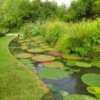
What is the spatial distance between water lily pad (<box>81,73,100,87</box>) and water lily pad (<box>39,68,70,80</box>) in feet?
1.90

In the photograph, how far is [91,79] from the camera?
5.62 metres

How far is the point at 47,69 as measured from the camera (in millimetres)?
6480

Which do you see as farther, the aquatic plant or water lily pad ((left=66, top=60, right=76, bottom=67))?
water lily pad ((left=66, top=60, right=76, bottom=67))

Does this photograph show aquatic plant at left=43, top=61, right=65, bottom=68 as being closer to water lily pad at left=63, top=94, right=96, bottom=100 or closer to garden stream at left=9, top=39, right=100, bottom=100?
garden stream at left=9, top=39, right=100, bottom=100

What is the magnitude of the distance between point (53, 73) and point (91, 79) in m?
1.19

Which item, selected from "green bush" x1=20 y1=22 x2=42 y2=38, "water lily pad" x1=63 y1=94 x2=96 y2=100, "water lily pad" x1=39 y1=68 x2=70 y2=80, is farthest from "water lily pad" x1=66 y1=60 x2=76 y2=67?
"green bush" x1=20 y1=22 x2=42 y2=38

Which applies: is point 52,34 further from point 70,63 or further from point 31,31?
point 31,31

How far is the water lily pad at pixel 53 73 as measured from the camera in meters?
5.83

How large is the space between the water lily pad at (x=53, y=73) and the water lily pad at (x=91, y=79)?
579 millimetres

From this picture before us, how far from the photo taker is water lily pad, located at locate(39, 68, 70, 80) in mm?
5832

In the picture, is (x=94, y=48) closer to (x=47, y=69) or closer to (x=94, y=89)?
(x=47, y=69)

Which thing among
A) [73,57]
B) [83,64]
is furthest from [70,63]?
[73,57]

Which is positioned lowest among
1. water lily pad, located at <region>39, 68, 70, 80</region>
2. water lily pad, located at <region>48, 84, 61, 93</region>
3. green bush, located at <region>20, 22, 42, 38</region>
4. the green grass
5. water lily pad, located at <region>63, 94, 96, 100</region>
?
water lily pad, located at <region>63, 94, 96, 100</region>

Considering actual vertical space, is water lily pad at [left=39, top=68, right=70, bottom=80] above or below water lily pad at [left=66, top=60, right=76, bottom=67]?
above
